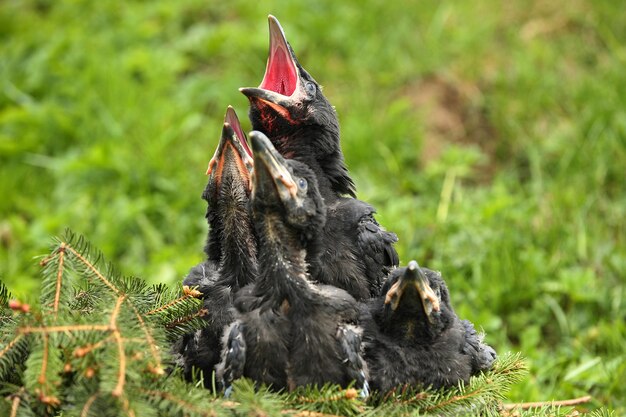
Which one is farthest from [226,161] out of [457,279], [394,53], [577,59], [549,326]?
[577,59]

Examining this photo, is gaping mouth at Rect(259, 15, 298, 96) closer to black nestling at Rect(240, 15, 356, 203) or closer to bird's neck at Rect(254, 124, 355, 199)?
black nestling at Rect(240, 15, 356, 203)

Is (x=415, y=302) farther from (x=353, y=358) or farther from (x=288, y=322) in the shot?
(x=288, y=322)

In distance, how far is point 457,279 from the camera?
17.6ft

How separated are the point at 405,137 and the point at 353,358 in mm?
4251

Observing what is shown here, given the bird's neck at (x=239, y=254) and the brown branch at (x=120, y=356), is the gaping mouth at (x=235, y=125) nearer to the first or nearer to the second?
the bird's neck at (x=239, y=254)

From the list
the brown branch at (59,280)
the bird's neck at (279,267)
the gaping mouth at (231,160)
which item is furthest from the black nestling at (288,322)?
the brown branch at (59,280)

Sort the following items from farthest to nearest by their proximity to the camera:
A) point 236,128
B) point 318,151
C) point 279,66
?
point 279,66, point 318,151, point 236,128

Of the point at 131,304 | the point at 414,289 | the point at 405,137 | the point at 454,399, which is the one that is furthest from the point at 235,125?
the point at 405,137

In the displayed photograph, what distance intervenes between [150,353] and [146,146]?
14.2 ft

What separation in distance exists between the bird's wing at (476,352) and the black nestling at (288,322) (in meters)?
0.51

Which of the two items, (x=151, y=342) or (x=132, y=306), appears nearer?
(x=151, y=342)

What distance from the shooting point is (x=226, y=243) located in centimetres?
311

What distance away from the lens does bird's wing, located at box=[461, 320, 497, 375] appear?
309 centimetres

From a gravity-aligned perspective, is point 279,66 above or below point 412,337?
above
